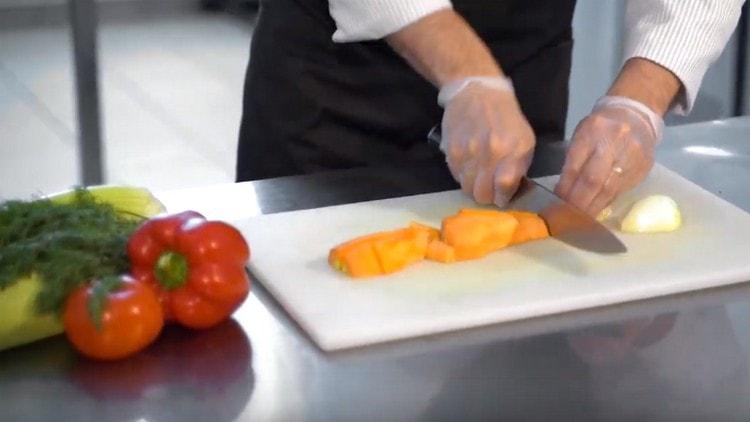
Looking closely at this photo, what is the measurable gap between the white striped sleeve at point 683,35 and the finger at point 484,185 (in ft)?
0.75

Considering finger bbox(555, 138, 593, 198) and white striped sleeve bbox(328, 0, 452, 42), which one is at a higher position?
white striped sleeve bbox(328, 0, 452, 42)

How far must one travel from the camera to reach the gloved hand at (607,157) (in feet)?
3.41

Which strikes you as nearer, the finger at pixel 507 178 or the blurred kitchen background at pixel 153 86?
the finger at pixel 507 178

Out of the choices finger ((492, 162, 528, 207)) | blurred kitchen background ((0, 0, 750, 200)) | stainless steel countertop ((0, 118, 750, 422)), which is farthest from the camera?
blurred kitchen background ((0, 0, 750, 200))

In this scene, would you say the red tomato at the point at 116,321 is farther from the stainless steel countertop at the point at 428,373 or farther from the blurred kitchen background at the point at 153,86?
the blurred kitchen background at the point at 153,86

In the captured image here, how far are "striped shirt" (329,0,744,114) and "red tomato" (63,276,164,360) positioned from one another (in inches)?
16.7

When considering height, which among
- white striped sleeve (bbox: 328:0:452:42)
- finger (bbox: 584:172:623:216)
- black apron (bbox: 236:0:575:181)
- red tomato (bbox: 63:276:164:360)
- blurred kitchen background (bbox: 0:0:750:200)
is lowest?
blurred kitchen background (bbox: 0:0:750:200)

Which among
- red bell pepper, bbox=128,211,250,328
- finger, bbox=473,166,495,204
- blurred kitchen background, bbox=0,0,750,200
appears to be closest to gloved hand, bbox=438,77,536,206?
finger, bbox=473,166,495,204

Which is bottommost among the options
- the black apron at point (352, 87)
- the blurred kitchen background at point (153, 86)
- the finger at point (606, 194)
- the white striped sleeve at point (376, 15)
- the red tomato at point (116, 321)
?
the blurred kitchen background at point (153, 86)

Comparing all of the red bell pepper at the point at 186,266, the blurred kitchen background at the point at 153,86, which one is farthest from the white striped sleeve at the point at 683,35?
the blurred kitchen background at the point at 153,86

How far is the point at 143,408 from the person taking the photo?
75 centimetres

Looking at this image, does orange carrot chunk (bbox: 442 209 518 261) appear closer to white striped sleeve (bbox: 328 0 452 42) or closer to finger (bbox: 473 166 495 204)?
finger (bbox: 473 166 495 204)

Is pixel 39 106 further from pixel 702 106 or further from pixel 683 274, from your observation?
pixel 683 274

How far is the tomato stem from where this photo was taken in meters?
0.82
